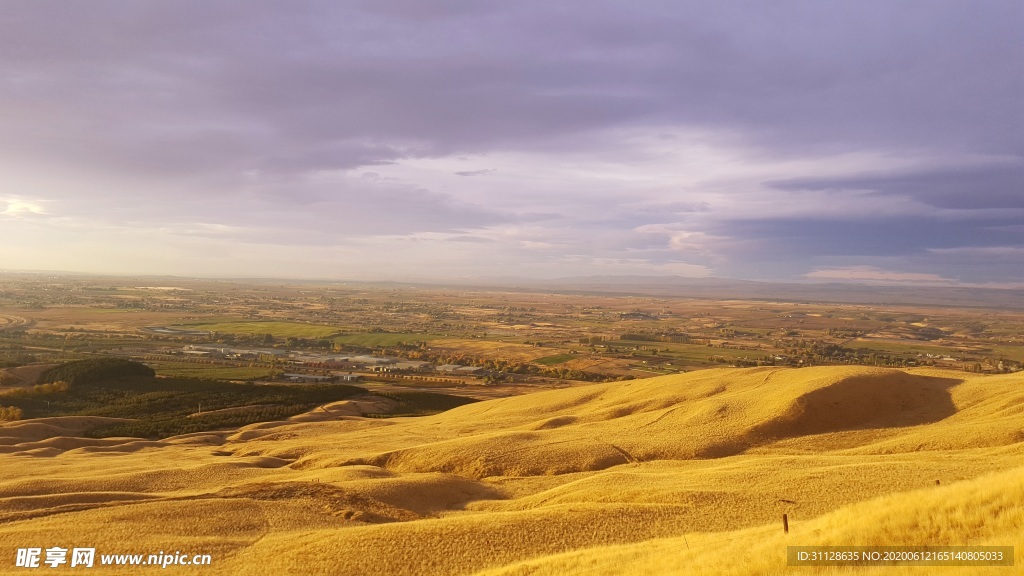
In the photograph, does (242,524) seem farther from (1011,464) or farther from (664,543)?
(1011,464)

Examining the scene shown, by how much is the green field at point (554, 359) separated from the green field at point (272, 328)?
4936cm

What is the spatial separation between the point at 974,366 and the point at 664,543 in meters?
73.1

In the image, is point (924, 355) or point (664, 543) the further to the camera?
point (924, 355)

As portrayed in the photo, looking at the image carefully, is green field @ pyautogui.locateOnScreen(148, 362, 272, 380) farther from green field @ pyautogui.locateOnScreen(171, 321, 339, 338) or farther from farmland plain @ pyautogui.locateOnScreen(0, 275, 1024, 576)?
green field @ pyautogui.locateOnScreen(171, 321, 339, 338)

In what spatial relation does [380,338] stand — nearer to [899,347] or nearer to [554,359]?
[554,359]

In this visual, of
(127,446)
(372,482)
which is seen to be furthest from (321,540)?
(127,446)

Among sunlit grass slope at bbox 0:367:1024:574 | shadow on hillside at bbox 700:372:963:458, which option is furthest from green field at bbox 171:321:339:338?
shadow on hillside at bbox 700:372:963:458

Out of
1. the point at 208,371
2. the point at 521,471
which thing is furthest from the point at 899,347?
the point at 208,371

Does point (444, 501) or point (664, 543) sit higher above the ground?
point (664, 543)

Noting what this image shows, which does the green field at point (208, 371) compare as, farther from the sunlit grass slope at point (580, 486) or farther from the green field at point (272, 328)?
the green field at point (272, 328)

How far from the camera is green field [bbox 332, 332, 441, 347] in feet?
362

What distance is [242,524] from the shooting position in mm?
17266

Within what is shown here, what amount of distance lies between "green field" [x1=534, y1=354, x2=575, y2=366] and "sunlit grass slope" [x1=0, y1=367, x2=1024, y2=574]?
4827cm

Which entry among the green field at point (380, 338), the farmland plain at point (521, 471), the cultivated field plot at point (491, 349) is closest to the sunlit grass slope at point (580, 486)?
the farmland plain at point (521, 471)
